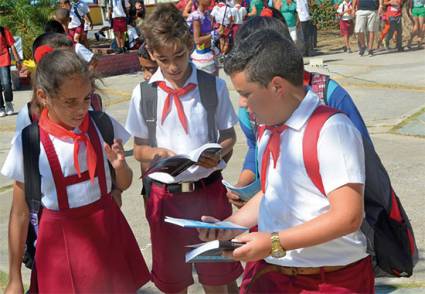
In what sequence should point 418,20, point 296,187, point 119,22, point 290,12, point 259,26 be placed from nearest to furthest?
point 296,187 → point 259,26 → point 290,12 → point 418,20 → point 119,22

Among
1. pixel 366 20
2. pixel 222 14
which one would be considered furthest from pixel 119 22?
pixel 366 20

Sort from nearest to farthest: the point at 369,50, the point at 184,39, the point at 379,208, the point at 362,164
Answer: the point at 362,164 < the point at 379,208 < the point at 184,39 < the point at 369,50

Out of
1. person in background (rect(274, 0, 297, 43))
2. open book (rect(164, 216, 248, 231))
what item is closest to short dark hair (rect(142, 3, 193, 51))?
open book (rect(164, 216, 248, 231))

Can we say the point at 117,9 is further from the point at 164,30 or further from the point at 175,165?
the point at 175,165

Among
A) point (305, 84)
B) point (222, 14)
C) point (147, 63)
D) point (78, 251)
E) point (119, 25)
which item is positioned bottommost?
point (119, 25)

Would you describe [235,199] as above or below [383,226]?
below

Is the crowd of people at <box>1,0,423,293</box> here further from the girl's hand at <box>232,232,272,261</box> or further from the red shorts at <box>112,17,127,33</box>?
the red shorts at <box>112,17,127,33</box>

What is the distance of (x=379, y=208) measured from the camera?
8.14ft

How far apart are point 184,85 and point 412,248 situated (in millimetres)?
1577

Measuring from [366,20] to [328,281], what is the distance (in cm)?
1462

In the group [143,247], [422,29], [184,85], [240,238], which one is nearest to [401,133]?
[143,247]

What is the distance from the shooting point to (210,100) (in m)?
3.69

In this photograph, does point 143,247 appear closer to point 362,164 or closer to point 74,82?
point 74,82

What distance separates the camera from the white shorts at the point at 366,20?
16234 millimetres
